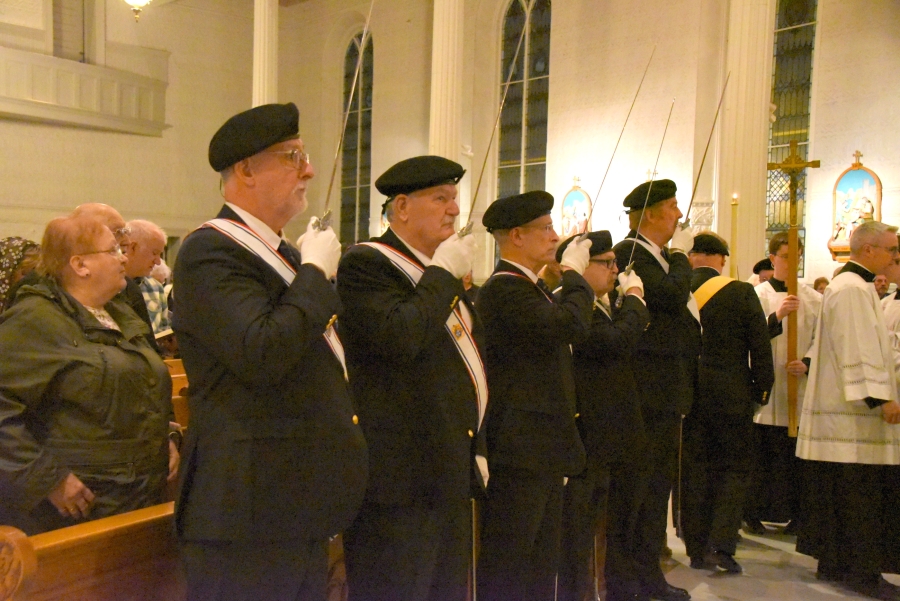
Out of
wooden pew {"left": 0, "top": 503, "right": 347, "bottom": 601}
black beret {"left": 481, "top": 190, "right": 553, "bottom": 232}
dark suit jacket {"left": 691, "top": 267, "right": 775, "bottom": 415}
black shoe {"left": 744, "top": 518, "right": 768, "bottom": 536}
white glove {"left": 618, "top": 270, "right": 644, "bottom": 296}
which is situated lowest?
black shoe {"left": 744, "top": 518, "right": 768, "bottom": 536}

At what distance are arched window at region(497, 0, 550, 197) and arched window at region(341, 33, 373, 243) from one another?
11.4ft

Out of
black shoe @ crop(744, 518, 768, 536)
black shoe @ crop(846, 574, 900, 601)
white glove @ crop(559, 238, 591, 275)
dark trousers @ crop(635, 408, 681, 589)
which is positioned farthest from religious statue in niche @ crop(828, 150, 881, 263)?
white glove @ crop(559, 238, 591, 275)

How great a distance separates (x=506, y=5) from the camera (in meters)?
15.1

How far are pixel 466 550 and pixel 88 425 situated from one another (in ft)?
3.69

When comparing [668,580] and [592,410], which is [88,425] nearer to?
[592,410]

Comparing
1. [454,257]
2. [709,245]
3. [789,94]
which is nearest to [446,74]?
[789,94]

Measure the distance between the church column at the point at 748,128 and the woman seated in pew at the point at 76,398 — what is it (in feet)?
23.2

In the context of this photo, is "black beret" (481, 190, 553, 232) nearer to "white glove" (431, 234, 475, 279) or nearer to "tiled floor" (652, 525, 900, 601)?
"white glove" (431, 234, 475, 279)

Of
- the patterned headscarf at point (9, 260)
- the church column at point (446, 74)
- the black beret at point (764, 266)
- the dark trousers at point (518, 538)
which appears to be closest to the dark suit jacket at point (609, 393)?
the dark trousers at point (518, 538)

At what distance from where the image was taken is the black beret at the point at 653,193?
11.9ft

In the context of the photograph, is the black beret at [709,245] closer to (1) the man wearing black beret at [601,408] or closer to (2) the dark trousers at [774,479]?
(2) the dark trousers at [774,479]

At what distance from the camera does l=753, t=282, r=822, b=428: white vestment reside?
494 cm

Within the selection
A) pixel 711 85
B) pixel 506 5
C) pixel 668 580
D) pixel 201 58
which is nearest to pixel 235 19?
pixel 201 58

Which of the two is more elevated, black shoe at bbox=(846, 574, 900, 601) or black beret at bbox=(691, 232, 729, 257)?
black beret at bbox=(691, 232, 729, 257)
